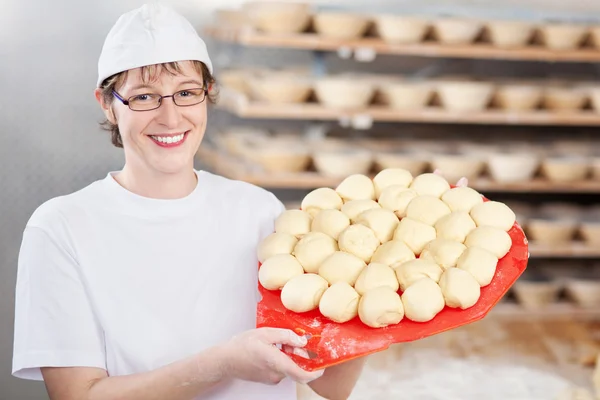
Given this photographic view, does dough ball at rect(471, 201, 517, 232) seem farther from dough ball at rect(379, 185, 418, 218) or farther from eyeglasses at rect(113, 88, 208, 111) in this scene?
eyeglasses at rect(113, 88, 208, 111)

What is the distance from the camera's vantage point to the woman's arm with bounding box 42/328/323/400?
119 cm

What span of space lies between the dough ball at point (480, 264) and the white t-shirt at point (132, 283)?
443mm

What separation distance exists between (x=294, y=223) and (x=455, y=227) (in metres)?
0.32

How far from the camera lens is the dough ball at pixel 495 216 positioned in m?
1.43

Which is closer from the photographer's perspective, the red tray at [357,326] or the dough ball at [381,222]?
the red tray at [357,326]

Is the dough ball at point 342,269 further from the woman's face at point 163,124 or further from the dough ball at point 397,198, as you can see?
the woman's face at point 163,124

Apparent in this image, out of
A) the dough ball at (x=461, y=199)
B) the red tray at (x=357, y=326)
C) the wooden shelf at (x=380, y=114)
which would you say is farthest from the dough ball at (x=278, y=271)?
the wooden shelf at (x=380, y=114)

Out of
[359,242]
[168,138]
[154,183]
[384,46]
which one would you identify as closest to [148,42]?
[168,138]

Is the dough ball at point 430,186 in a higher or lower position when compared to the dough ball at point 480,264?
higher

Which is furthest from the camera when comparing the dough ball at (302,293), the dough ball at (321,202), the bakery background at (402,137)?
the bakery background at (402,137)

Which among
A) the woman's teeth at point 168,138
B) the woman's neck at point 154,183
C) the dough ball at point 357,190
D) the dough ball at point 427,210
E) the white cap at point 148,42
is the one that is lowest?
the dough ball at point 427,210

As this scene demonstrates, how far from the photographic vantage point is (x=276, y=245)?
1.42 m

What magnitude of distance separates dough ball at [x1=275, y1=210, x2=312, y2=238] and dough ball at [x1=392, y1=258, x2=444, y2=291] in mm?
232

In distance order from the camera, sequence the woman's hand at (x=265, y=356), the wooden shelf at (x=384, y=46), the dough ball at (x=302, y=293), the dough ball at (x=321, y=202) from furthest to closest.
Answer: the wooden shelf at (x=384, y=46)
the dough ball at (x=321, y=202)
the dough ball at (x=302, y=293)
the woman's hand at (x=265, y=356)
